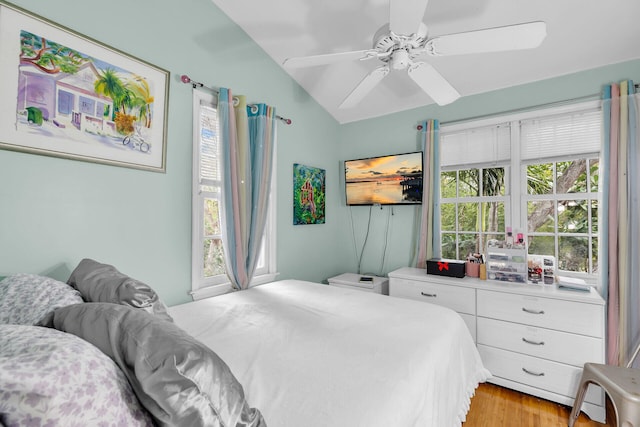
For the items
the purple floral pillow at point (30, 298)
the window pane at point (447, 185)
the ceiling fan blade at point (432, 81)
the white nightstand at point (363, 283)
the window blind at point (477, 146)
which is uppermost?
the ceiling fan blade at point (432, 81)

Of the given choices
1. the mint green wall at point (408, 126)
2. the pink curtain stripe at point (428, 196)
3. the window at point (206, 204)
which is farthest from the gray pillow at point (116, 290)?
the mint green wall at point (408, 126)

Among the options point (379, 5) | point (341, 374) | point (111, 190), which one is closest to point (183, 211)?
point (111, 190)

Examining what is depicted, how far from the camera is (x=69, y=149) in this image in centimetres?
162

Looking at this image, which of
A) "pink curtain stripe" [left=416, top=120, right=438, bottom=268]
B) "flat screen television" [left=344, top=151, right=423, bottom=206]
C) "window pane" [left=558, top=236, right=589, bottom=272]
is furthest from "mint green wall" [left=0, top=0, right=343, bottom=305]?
"window pane" [left=558, top=236, right=589, bottom=272]

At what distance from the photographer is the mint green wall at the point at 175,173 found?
154 centimetres

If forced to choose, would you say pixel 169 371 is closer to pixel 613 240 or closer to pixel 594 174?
pixel 613 240

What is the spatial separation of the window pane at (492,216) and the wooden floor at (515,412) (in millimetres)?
1376

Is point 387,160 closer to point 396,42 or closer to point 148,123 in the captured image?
point 396,42

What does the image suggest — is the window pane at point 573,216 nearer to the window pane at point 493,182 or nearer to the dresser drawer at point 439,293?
the window pane at point 493,182

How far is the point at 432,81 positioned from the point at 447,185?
4.90ft

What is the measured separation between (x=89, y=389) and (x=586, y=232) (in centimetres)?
325

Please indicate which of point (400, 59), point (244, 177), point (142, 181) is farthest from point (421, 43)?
point (142, 181)

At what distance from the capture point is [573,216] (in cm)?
251

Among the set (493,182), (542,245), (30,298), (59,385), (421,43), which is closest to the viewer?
(59,385)
